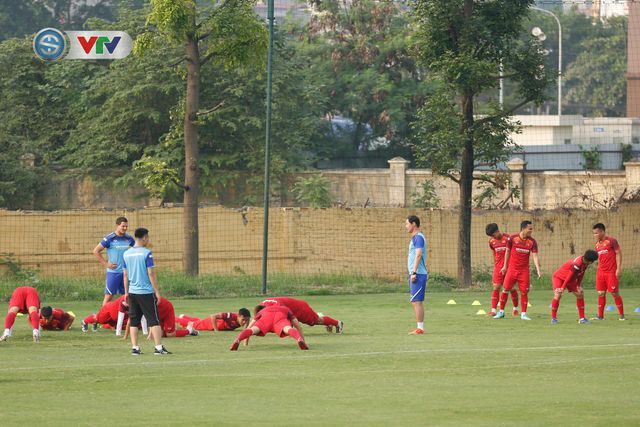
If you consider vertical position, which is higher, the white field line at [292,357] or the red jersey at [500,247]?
the red jersey at [500,247]

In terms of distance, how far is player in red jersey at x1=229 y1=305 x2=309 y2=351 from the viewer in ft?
55.9

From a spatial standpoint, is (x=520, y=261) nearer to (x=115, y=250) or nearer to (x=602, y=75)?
(x=115, y=250)

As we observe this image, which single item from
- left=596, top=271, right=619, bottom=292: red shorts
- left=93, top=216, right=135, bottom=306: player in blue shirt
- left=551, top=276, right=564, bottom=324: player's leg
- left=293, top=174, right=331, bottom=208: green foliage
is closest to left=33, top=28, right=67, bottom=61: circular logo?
A: left=93, top=216, right=135, bottom=306: player in blue shirt

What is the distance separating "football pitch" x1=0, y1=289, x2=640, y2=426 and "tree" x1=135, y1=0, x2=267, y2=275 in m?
11.8

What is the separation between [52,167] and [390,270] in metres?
19.7

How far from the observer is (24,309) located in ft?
63.7

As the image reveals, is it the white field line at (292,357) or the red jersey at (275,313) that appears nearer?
the white field line at (292,357)

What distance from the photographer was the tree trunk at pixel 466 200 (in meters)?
31.4

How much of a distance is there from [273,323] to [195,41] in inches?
638

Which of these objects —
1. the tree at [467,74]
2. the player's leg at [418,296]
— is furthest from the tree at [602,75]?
the player's leg at [418,296]

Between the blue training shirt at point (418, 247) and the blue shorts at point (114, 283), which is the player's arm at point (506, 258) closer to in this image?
the blue training shirt at point (418, 247)

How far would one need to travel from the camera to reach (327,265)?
37.4 metres

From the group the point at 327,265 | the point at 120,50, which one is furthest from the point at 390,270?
the point at 120,50

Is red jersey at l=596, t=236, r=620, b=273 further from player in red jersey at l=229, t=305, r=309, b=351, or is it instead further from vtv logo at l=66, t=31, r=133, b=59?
vtv logo at l=66, t=31, r=133, b=59
